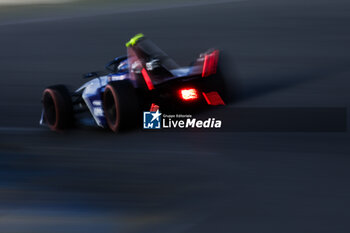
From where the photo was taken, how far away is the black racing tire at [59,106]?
6.89m

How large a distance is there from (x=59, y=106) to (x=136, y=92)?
970 millimetres

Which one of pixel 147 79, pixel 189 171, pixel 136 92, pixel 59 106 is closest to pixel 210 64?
pixel 147 79

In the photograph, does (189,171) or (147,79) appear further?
(147,79)

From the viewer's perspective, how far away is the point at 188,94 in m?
6.16

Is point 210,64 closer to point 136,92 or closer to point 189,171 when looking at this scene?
point 136,92

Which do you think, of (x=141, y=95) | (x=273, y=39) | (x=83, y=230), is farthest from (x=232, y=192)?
(x=273, y=39)

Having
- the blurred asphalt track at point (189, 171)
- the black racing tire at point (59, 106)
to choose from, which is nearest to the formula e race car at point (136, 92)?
the black racing tire at point (59, 106)

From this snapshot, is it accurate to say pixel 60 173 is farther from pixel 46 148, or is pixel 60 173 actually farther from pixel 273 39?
pixel 273 39

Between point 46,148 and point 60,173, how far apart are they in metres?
1.08

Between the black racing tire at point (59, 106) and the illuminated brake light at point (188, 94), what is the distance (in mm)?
1396

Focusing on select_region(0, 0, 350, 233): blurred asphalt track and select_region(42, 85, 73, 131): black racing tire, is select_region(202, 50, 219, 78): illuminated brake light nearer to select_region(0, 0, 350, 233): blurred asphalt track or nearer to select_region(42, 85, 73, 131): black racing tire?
select_region(0, 0, 350, 233): blurred asphalt track

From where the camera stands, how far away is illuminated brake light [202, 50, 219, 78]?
20.5 ft

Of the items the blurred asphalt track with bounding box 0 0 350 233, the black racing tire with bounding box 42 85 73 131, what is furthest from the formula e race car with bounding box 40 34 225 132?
the blurred asphalt track with bounding box 0 0 350 233

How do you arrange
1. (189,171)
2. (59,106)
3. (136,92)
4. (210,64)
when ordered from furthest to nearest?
1. (59,106)
2. (136,92)
3. (210,64)
4. (189,171)
